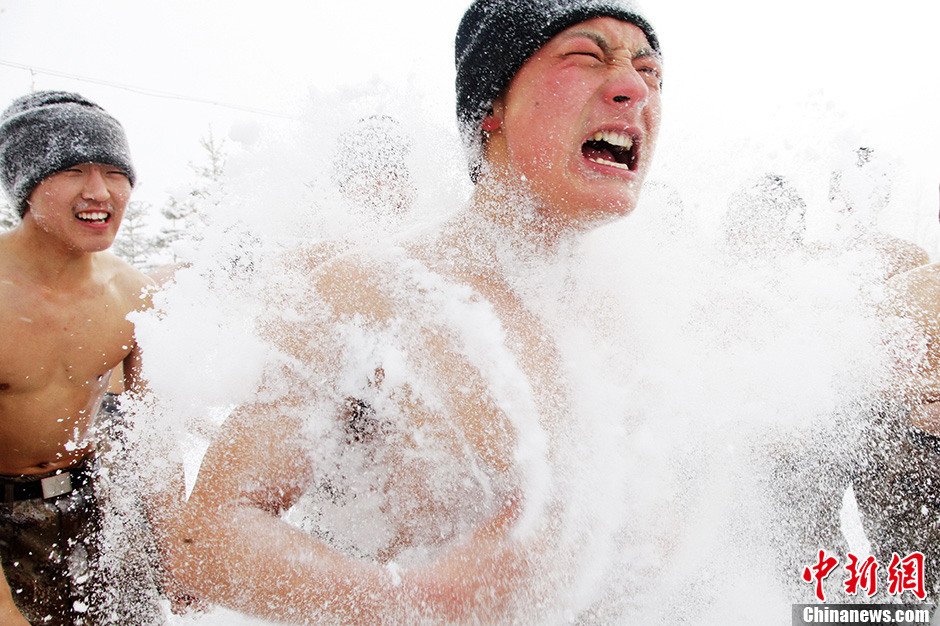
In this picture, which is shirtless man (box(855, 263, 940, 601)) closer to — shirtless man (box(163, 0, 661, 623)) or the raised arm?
shirtless man (box(163, 0, 661, 623))

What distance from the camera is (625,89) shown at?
1.43m

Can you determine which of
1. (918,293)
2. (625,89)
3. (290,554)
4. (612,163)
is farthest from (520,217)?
(918,293)

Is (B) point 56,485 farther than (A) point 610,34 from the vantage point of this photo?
Yes

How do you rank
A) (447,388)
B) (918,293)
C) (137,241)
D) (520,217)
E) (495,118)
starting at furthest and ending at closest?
(137,241) → (918,293) → (495,118) → (520,217) → (447,388)

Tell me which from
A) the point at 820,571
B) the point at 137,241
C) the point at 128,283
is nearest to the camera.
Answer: the point at 820,571

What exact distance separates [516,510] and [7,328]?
240 cm

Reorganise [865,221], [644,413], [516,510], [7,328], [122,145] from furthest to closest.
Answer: [122,145] → [865,221] → [7,328] → [644,413] → [516,510]

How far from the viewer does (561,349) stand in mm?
1467

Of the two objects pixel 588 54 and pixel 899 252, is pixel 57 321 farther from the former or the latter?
pixel 899 252

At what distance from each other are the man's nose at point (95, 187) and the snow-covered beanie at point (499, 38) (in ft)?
5.99

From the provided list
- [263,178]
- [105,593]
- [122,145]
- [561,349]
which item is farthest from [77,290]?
[561,349]

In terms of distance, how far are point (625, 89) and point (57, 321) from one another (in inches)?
100

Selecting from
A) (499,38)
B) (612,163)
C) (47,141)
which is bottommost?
(612,163)

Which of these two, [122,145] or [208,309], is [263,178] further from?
[122,145]
